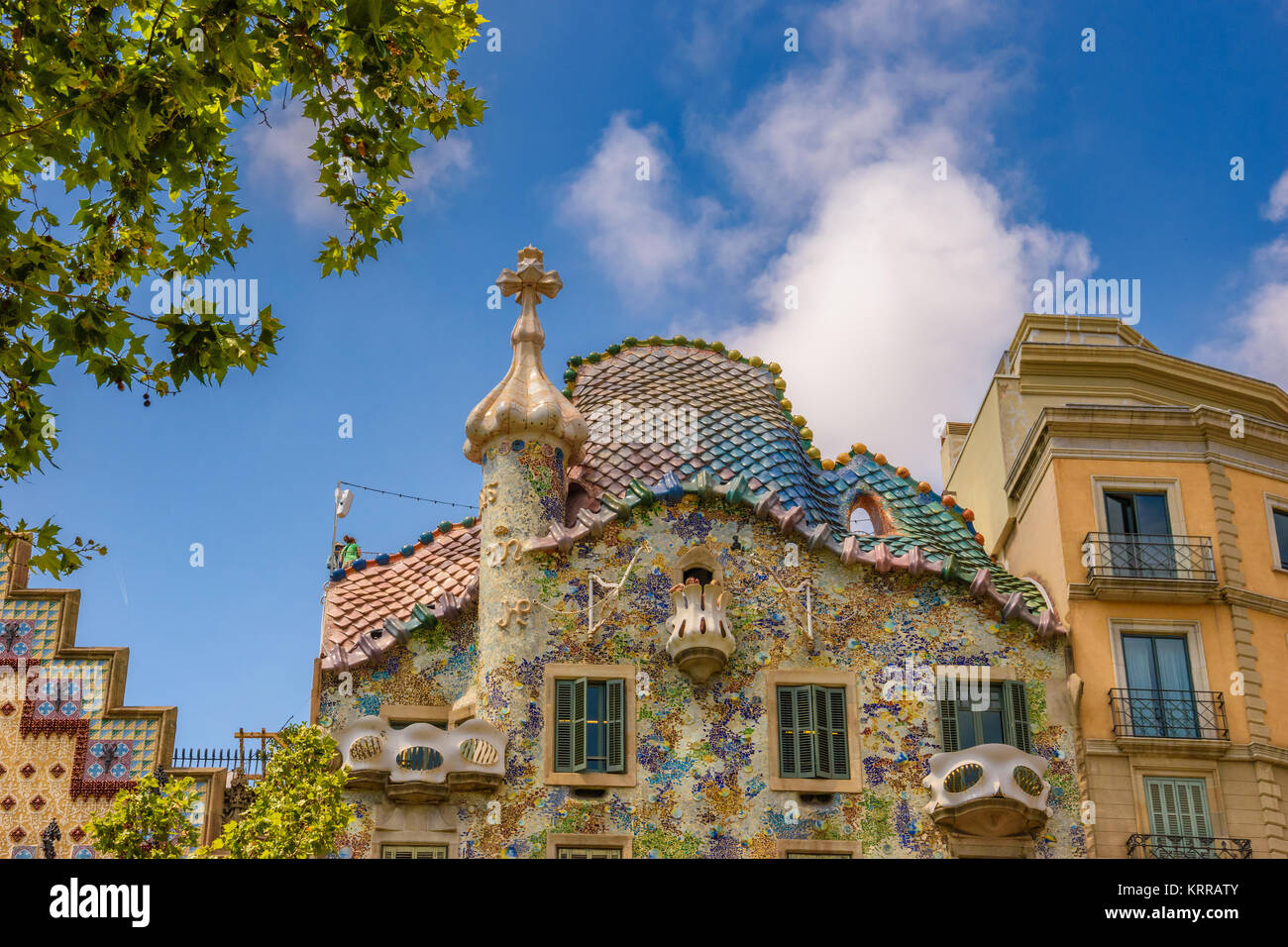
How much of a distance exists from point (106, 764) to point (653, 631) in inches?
288

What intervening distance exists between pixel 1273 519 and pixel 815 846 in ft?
27.9

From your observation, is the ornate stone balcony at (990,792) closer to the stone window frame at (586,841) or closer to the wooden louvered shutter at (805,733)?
the wooden louvered shutter at (805,733)

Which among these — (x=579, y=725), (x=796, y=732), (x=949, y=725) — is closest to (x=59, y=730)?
(x=579, y=725)

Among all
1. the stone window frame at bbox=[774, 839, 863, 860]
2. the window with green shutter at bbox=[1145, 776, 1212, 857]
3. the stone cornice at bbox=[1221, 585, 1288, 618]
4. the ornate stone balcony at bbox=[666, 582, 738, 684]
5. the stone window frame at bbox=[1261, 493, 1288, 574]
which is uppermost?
the stone window frame at bbox=[1261, 493, 1288, 574]

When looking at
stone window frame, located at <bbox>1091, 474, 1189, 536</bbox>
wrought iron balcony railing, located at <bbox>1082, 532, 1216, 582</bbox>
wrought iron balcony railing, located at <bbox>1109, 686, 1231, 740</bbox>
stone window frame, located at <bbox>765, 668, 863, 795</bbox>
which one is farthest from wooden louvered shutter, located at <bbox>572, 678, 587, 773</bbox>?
stone window frame, located at <bbox>1091, 474, 1189, 536</bbox>

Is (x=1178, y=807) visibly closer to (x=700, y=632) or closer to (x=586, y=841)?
(x=700, y=632)

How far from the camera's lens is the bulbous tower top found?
23422 millimetres

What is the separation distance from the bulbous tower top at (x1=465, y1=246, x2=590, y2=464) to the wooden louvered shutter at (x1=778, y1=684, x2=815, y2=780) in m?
4.76

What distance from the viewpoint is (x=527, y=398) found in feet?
77.9

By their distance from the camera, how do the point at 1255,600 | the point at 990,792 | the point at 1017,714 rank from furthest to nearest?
the point at 1255,600, the point at 1017,714, the point at 990,792

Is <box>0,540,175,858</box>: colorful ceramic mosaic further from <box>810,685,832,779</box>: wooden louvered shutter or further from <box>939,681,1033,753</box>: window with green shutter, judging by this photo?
<box>939,681,1033,753</box>: window with green shutter

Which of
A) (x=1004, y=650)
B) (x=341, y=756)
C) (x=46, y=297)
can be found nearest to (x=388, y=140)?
(x=46, y=297)

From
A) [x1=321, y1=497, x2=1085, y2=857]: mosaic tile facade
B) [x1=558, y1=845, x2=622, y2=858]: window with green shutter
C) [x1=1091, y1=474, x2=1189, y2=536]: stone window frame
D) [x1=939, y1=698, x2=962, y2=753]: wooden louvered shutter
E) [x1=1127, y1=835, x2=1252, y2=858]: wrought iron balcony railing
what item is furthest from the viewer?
[x1=1091, y1=474, x2=1189, y2=536]: stone window frame
